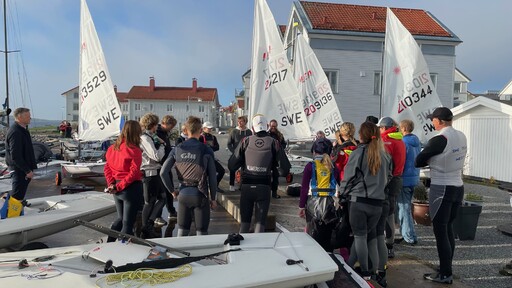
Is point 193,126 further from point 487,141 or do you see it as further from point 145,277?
point 487,141

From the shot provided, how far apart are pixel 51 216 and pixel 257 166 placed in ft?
9.35

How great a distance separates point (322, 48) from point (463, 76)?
39846mm

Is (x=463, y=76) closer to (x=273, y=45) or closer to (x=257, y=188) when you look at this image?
(x=273, y=45)

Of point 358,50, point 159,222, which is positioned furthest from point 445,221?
point 358,50

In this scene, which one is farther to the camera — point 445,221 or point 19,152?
point 19,152

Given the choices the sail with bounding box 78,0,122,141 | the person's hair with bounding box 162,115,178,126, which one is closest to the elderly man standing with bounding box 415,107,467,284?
the person's hair with bounding box 162,115,178,126

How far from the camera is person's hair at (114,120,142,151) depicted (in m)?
4.62

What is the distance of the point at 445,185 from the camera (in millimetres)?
4172

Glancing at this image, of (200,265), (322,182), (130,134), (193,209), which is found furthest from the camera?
(130,134)

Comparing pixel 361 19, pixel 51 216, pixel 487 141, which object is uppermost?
pixel 361 19

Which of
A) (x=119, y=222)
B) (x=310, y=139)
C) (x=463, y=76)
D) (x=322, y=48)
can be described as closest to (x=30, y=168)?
(x=119, y=222)

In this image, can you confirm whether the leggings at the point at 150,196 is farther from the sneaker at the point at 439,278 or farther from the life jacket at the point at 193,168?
the sneaker at the point at 439,278

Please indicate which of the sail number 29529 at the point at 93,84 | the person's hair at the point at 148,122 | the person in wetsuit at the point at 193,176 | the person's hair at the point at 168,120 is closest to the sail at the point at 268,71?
the sail number 29529 at the point at 93,84

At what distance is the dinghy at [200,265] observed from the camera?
2.78 meters
